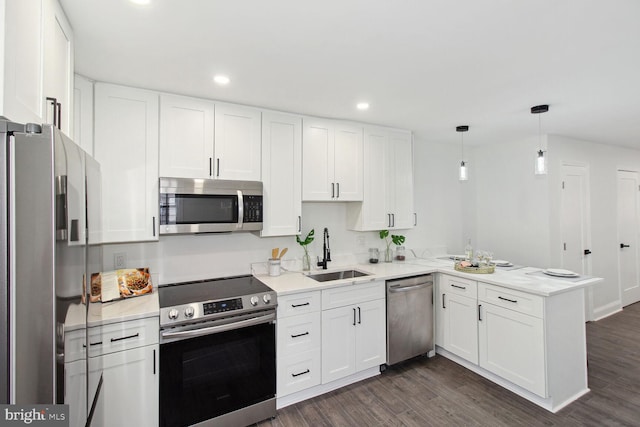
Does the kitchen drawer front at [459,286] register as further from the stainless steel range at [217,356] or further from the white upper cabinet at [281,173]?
the stainless steel range at [217,356]

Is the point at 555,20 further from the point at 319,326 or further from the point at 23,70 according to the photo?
the point at 319,326

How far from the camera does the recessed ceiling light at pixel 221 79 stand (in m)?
2.12

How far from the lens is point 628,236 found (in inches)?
189

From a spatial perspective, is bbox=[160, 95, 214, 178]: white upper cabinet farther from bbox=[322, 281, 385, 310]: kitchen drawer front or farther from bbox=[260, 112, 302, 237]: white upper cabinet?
bbox=[322, 281, 385, 310]: kitchen drawer front

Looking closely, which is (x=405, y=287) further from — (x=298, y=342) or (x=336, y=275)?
(x=298, y=342)

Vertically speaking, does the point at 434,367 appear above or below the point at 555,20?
below

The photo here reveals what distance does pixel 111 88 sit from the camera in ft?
7.10

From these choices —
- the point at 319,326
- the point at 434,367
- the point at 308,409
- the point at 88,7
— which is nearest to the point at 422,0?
the point at 88,7

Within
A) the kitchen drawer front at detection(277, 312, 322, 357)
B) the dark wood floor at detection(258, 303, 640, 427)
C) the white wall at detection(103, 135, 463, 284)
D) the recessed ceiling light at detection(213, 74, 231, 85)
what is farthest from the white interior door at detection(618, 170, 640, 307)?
the recessed ceiling light at detection(213, 74, 231, 85)

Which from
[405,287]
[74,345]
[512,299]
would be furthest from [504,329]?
[74,345]

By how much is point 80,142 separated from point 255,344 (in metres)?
1.83

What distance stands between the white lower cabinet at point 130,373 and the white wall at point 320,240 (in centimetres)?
73

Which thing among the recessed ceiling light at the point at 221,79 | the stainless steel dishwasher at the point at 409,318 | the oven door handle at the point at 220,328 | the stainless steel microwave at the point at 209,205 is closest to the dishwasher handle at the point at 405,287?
the stainless steel dishwasher at the point at 409,318

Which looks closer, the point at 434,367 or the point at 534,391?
the point at 534,391
